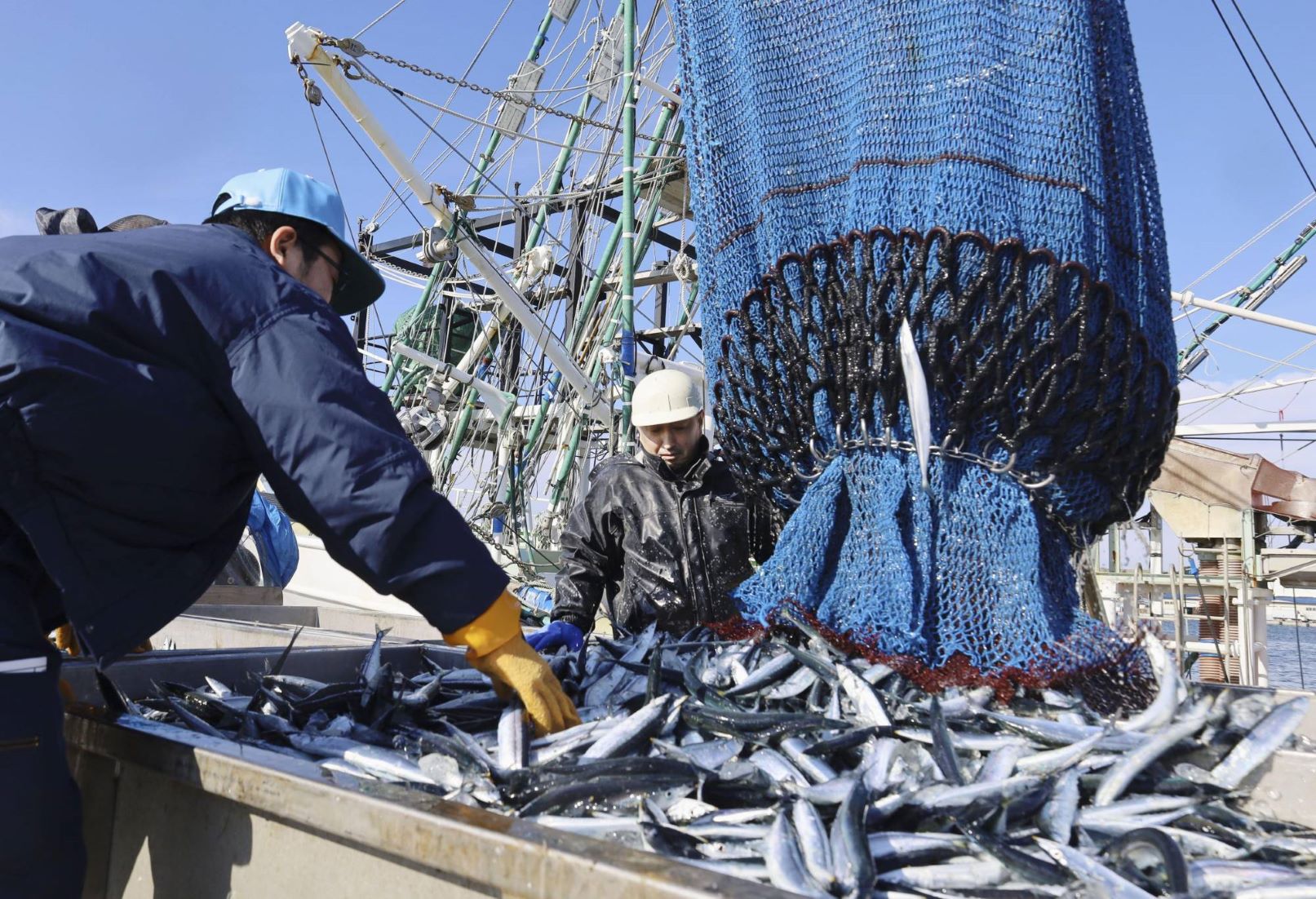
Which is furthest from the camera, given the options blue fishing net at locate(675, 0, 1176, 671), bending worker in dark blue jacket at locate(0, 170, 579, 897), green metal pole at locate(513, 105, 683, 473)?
green metal pole at locate(513, 105, 683, 473)

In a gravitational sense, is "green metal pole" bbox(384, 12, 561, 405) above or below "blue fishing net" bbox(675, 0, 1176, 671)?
above

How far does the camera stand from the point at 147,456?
214 cm

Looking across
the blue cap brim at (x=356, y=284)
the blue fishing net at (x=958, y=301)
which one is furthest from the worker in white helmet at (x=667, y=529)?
the blue cap brim at (x=356, y=284)

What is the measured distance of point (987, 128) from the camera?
2959 mm

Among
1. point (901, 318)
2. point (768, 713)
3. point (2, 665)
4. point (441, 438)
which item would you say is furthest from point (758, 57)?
point (441, 438)

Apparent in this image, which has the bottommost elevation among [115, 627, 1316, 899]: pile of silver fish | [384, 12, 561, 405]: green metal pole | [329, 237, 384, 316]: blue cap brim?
[115, 627, 1316, 899]: pile of silver fish

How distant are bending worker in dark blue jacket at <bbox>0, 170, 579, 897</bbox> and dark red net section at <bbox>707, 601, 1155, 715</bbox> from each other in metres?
1.36

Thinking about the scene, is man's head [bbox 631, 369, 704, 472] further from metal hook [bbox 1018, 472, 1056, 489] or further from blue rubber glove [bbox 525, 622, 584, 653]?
metal hook [bbox 1018, 472, 1056, 489]

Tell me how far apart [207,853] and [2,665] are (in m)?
0.62

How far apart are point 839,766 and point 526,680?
2.76 ft

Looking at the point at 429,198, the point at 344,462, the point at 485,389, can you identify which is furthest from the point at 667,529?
the point at 485,389

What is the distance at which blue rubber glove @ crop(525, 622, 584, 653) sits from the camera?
3.77 metres

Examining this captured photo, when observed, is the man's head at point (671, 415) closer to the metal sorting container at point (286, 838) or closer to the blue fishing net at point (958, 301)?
the blue fishing net at point (958, 301)

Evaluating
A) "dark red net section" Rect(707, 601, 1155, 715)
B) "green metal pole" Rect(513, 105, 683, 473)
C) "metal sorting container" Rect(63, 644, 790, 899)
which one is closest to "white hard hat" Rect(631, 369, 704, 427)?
"dark red net section" Rect(707, 601, 1155, 715)
